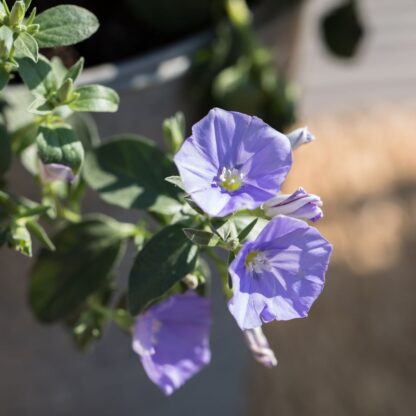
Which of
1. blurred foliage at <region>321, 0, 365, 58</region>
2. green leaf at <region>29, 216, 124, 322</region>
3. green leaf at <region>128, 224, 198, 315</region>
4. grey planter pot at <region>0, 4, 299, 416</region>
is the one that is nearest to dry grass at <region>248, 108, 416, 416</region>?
grey planter pot at <region>0, 4, 299, 416</region>

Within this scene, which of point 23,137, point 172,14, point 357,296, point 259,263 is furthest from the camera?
point 357,296

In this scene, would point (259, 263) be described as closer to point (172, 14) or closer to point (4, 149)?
point (4, 149)

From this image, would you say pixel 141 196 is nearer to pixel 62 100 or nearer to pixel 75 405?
pixel 62 100

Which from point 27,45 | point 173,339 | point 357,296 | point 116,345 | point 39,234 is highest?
point 27,45

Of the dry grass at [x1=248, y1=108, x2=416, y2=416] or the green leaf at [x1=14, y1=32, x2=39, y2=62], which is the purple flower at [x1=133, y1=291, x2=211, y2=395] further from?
the dry grass at [x1=248, y1=108, x2=416, y2=416]

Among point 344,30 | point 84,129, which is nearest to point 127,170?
point 84,129

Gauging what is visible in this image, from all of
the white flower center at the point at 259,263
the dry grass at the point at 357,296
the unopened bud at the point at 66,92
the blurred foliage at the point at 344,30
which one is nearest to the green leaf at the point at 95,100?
the unopened bud at the point at 66,92
